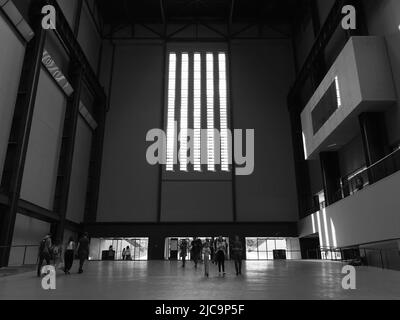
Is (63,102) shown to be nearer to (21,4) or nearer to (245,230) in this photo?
(21,4)

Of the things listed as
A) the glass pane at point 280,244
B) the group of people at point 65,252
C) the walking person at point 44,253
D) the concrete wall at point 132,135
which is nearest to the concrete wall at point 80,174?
the concrete wall at point 132,135

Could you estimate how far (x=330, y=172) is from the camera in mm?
32375

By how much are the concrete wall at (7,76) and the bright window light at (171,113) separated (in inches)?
810

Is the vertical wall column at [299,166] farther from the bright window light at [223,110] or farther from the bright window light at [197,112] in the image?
the bright window light at [197,112]

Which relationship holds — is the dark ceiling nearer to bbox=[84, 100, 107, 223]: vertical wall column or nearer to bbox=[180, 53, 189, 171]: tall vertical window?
bbox=[180, 53, 189, 171]: tall vertical window

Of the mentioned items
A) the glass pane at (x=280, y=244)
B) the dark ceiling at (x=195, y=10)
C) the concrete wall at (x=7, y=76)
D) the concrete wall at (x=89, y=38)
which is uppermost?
the dark ceiling at (x=195, y=10)

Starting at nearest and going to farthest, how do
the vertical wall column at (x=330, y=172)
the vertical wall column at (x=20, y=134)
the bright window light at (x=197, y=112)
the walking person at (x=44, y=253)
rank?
the walking person at (x=44, y=253)
the vertical wall column at (x=20, y=134)
the vertical wall column at (x=330, y=172)
the bright window light at (x=197, y=112)

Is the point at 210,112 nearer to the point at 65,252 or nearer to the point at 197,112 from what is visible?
the point at 197,112

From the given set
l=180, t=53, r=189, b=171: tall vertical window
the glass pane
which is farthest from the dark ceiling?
the glass pane

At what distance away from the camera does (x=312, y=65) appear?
3569 cm

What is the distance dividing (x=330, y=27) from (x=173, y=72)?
71.4ft

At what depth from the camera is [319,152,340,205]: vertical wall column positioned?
3200 cm

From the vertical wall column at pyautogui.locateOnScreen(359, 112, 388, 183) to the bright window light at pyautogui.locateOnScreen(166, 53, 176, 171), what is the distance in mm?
23676

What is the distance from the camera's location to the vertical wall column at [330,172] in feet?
105
